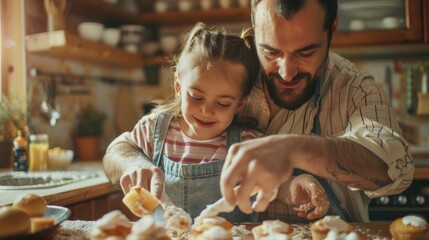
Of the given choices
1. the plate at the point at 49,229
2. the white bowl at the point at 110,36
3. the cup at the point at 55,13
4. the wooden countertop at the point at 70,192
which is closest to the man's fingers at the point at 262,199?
the plate at the point at 49,229

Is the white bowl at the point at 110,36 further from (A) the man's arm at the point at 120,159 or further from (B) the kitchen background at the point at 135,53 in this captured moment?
(A) the man's arm at the point at 120,159

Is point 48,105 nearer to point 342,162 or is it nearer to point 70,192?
point 70,192

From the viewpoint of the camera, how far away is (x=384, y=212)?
7.12ft

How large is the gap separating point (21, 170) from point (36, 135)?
0.72 ft

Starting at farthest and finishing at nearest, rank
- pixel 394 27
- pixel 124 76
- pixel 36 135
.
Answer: pixel 124 76 → pixel 394 27 → pixel 36 135

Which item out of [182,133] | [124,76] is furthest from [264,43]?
[124,76]

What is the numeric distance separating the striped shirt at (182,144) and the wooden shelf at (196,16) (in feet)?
4.61

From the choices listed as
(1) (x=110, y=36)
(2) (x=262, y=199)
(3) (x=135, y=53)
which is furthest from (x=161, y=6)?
(2) (x=262, y=199)

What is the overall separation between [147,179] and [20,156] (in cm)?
102

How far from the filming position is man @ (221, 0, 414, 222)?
2.77ft

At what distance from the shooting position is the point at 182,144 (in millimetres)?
1388

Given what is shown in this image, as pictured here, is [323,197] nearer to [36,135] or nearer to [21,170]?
[21,170]

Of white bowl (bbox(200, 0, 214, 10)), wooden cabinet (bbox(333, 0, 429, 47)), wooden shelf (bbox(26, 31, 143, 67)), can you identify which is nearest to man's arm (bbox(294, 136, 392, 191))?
wooden shelf (bbox(26, 31, 143, 67))

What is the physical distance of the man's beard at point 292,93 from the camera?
1297 millimetres
